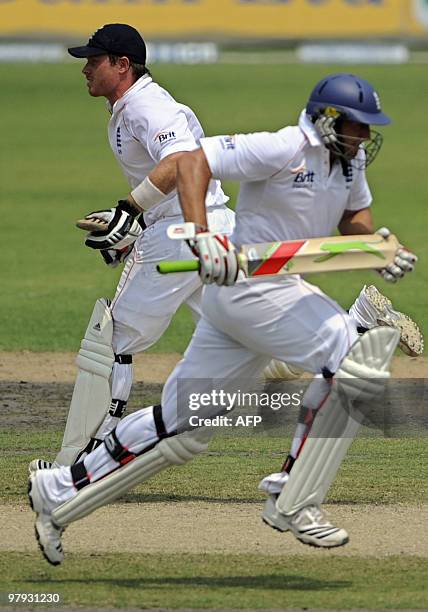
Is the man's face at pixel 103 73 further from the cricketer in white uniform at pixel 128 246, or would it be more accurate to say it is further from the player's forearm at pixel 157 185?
the player's forearm at pixel 157 185

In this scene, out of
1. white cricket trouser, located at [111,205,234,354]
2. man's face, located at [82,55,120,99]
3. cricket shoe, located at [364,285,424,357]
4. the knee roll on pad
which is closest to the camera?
white cricket trouser, located at [111,205,234,354]

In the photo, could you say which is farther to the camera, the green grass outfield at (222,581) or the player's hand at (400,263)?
the player's hand at (400,263)

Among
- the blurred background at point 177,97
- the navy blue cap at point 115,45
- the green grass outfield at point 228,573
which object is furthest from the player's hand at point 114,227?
the blurred background at point 177,97

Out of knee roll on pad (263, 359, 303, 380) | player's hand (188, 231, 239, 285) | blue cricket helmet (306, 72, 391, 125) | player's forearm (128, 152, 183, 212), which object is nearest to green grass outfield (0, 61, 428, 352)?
knee roll on pad (263, 359, 303, 380)

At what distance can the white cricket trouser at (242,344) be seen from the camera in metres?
5.57

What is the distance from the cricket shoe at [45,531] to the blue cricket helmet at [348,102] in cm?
180

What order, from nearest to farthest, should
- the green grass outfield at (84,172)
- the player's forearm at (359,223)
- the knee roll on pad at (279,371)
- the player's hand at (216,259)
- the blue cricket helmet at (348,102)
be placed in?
1. the player's hand at (216,259)
2. the blue cricket helmet at (348,102)
3. the player's forearm at (359,223)
4. the knee roll on pad at (279,371)
5. the green grass outfield at (84,172)

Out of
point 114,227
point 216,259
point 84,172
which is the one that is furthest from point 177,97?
point 216,259

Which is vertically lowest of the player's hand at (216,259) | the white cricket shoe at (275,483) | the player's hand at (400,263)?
the white cricket shoe at (275,483)

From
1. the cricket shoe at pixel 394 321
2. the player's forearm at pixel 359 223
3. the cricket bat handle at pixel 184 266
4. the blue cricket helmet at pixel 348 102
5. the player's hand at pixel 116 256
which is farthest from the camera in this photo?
the cricket shoe at pixel 394 321

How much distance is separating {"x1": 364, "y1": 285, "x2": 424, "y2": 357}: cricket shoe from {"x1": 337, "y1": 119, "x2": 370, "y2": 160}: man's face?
2.96 meters

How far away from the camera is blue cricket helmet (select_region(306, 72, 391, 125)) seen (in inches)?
218

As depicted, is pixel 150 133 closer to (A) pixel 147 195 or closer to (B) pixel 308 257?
(A) pixel 147 195

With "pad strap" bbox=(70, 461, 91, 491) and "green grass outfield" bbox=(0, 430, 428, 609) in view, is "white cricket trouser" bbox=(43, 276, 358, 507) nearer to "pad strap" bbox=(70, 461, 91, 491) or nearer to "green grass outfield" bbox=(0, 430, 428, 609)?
"pad strap" bbox=(70, 461, 91, 491)
